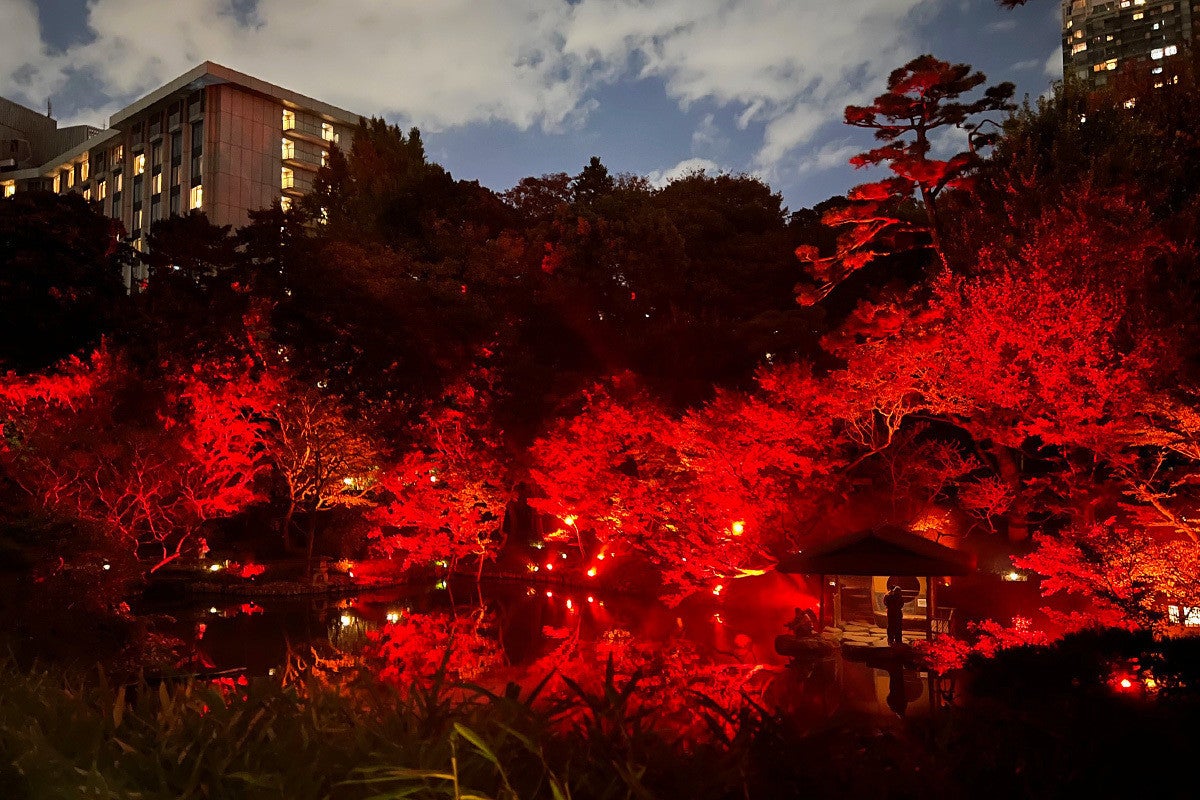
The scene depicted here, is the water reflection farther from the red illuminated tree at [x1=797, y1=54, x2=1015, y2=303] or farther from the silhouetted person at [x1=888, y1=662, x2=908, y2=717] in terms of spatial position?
the red illuminated tree at [x1=797, y1=54, x2=1015, y2=303]

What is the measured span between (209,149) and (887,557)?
3972 cm

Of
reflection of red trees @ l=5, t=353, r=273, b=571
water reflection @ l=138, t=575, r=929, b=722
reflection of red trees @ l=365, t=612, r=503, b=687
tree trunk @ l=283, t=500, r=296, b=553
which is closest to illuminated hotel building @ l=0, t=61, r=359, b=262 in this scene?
tree trunk @ l=283, t=500, r=296, b=553

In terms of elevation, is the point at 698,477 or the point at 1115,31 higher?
the point at 1115,31

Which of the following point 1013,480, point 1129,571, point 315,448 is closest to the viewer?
point 1129,571

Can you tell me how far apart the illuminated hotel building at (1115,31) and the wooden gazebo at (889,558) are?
1657 inches

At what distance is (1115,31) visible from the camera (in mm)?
52406

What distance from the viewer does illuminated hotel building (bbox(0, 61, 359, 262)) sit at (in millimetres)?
42906

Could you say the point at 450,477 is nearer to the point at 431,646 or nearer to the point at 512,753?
the point at 431,646

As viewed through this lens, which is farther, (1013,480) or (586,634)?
(586,634)

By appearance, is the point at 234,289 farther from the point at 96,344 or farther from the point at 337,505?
the point at 337,505

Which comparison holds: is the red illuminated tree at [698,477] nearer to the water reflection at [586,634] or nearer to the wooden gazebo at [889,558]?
the water reflection at [586,634]

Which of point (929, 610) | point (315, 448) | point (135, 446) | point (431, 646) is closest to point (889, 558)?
point (929, 610)

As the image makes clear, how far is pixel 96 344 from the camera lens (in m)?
21.7

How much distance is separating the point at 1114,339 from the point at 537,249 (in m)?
15.2
